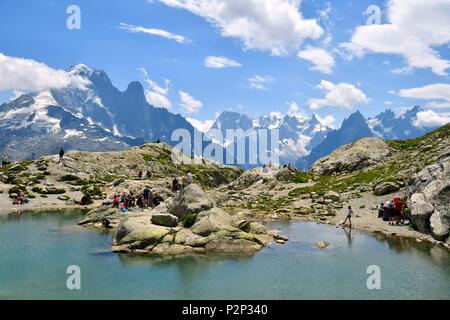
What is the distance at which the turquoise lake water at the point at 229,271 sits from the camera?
104 feet

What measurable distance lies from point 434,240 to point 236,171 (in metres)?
134

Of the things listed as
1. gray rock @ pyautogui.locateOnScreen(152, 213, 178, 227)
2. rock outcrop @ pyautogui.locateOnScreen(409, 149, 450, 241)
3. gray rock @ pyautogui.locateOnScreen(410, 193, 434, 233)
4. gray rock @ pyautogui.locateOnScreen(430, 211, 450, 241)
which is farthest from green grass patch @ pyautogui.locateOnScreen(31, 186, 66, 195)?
gray rock @ pyautogui.locateOnScreen(430, 211, 450, 241)

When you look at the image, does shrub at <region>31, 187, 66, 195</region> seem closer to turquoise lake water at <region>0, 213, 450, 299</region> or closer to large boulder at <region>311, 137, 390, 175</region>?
turquoise lake water at <region>0, 213, 450, 299</region>

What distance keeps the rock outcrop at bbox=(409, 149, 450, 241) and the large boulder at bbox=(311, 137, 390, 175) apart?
61049mm

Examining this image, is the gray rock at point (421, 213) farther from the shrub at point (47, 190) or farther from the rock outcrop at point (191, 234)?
the shrub at point (47, 190)

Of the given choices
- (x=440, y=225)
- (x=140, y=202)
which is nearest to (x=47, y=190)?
(x=140, y=202)

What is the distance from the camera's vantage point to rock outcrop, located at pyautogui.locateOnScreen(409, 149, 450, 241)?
48.5 metres

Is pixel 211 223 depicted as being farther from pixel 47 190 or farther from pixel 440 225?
pixel 47 190

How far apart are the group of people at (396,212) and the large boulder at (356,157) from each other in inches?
2328

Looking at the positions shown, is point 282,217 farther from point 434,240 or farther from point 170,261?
point 170,261

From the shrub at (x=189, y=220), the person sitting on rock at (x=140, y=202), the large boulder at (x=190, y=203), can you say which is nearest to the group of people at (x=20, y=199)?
the person sitting on rock at (x=140, y=202)

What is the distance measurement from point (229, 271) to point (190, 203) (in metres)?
17.6

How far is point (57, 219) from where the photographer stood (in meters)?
65.8
